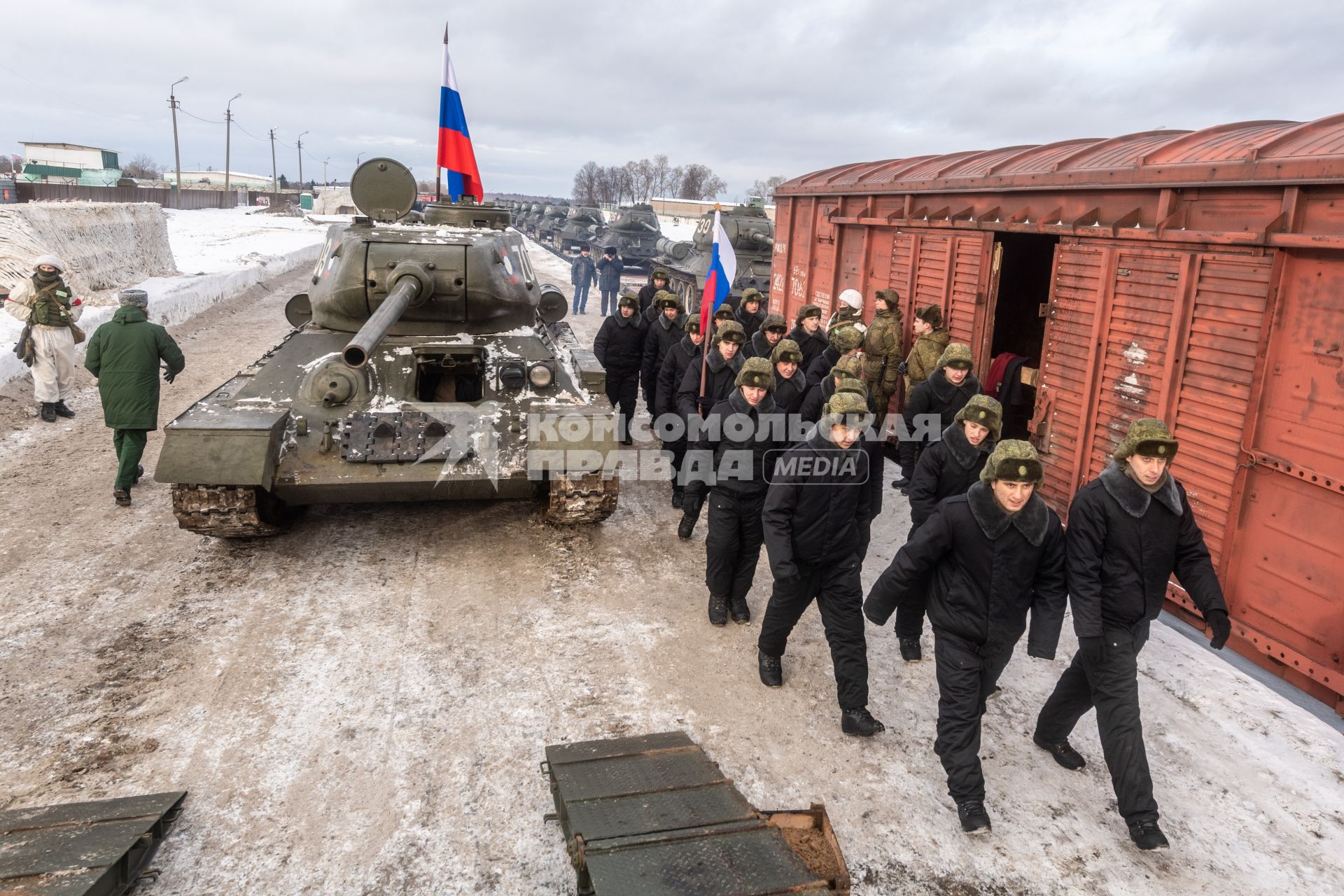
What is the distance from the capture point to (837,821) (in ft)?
13.3

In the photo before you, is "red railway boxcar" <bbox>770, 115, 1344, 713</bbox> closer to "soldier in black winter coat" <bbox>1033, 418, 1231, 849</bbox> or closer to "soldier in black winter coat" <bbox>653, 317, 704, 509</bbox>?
"soldier in black winter coat" <bbox>1033, 418, 1231, 849</bbox>

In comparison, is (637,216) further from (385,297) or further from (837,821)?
(837,821)

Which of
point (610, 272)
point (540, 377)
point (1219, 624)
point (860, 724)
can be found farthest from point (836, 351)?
point (610, 272)

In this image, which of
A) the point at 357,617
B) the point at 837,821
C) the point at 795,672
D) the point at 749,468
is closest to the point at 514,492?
the point at 357,617

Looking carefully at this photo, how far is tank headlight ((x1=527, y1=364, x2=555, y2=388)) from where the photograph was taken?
721cm

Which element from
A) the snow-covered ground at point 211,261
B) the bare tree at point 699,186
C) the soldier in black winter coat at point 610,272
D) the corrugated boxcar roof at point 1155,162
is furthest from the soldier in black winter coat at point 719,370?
the bare tree at point 699,186

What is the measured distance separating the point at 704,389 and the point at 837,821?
4985mm

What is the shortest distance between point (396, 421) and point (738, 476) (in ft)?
8.72

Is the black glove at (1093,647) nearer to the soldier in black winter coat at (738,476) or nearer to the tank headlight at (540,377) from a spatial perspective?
the soldier in black winter coat at (738,476)

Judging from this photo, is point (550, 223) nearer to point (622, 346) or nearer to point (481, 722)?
point (622, 346)

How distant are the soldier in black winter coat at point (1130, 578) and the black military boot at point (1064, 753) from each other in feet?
1.60

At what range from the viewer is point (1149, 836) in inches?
154

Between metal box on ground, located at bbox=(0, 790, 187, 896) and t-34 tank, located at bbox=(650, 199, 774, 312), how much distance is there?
543 inches

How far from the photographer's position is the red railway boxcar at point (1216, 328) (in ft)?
16.8
